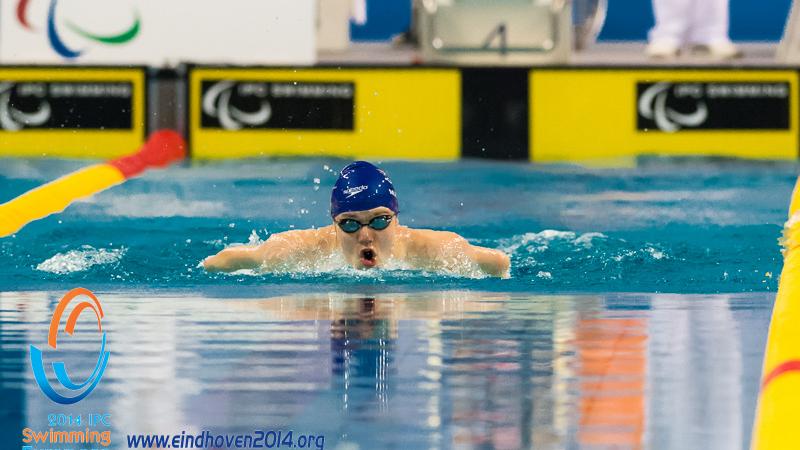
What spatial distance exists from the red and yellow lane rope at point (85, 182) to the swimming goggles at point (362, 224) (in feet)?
6.59

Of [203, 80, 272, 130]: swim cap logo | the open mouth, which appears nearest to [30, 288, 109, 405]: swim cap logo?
the open mouth

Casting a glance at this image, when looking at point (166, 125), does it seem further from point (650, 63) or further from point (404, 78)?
point (650, 63)

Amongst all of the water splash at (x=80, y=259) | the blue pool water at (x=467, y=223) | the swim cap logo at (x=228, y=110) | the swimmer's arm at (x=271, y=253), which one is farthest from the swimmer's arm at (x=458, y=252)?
the swim cap logo at (x=228, y=110)

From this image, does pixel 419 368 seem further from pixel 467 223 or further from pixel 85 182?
pixel 85 182

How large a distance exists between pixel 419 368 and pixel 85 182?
497 centimetres

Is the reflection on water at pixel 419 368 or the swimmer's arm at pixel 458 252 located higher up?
the swimmer's arm at pixel 458 252

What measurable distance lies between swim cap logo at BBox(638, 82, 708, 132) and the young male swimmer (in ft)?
11.7

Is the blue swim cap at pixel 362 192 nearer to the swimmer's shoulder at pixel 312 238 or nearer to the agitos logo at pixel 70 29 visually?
the swimmer's shoulder at pixel 312 238

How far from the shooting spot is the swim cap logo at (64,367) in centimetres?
367

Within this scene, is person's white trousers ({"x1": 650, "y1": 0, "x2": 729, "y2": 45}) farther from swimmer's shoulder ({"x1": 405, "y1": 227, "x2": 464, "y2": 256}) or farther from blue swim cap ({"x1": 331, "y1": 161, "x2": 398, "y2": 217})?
blue swim cap ({"x1": 331, "y1": 161, "x2": 398, "y2": 217})

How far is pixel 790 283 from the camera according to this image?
4.57 m

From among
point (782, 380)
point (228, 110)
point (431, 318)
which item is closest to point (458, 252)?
point (431, 318)

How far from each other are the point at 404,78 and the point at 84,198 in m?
2.15

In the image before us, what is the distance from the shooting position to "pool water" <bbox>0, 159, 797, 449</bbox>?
11.3ft
